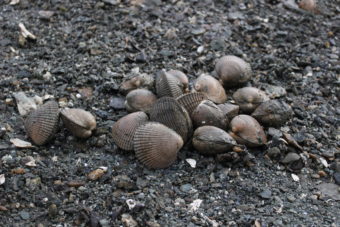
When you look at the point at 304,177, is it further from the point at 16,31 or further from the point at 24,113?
the point at 16,31

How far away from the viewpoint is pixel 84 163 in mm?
3434

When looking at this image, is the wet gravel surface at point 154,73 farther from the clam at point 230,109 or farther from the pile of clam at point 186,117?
the clam at point 230,109

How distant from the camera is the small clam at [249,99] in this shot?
3.78 meters

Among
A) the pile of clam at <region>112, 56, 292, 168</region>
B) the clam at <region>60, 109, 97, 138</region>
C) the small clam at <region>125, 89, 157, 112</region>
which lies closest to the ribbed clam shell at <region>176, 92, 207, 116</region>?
the pile of clam at <region>112, 56, 292, 168</region>

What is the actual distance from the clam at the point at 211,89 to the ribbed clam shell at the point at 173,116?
0.35 meters

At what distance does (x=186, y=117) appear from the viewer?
138 inches

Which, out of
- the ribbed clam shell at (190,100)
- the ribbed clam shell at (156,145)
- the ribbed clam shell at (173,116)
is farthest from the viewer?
the ribbed clam shell at (190,100)

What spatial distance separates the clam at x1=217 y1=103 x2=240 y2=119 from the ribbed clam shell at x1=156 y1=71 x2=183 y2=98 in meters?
0.31

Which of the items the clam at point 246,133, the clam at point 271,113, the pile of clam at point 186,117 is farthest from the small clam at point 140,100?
the clam at point 271,113

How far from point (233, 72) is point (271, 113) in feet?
1.53

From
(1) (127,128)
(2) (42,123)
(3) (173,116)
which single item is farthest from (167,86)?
(2) (42,123)

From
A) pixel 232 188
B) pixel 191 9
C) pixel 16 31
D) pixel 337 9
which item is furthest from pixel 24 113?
pixel 337 9

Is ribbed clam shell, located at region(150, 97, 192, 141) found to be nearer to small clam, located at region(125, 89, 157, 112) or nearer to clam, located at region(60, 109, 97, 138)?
small clam, located at region(125, 89, 157, 112)

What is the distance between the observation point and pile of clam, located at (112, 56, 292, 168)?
3391 mm
